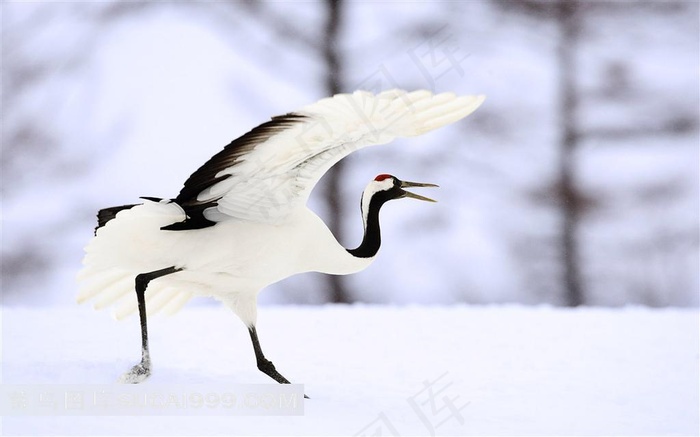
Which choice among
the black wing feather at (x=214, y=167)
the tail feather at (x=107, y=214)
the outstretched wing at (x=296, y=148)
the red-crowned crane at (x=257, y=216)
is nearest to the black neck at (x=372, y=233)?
the red-crowned crane at (x=257, y=216)

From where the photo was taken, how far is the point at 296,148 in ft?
6.81

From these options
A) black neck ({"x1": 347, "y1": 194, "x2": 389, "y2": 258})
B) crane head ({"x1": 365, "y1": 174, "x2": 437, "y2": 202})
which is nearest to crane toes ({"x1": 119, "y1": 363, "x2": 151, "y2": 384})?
black neck ({"x1": 347, "y1": 194, "x2": 389, "y2": 258})

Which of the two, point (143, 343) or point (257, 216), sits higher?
point (257, 216)

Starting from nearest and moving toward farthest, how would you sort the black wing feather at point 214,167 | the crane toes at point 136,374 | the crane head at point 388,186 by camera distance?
1. the black wing feather at point 214,167
2. the crane toes at point 136,374
3. the crane head at point 388,186

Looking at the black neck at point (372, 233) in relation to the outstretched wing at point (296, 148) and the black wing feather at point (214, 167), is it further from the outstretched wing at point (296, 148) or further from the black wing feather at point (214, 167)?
the black wing feather at point (214, 167)

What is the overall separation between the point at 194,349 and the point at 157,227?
0.61m

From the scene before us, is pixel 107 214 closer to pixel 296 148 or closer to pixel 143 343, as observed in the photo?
pixel 143 343

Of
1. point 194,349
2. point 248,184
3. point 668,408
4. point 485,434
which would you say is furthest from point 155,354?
point 668,408

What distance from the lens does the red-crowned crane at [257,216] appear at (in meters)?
2.06

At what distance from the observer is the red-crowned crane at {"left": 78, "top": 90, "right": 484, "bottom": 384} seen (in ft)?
6.75

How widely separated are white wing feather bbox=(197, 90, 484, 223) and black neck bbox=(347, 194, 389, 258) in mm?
302

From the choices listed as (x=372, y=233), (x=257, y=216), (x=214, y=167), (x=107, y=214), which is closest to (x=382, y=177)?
(x=372, y=233)

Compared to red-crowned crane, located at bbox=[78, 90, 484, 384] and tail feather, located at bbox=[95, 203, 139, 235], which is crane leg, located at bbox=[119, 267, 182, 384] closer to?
red-crowned crane, located at bbox=[78, 90, 484, 384]

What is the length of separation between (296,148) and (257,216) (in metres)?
0.30
